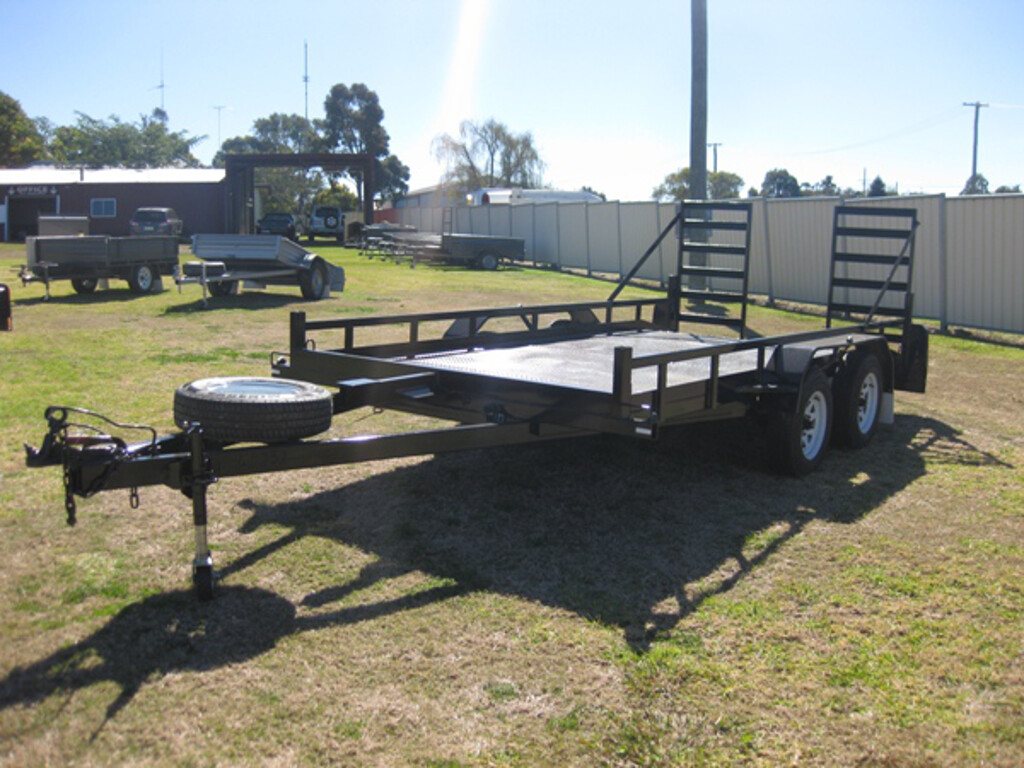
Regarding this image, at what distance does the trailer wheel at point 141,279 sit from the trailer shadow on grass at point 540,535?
14127mm

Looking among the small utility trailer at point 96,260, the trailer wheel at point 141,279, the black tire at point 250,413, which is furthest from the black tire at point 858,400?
the trailer wheel at point 141,279

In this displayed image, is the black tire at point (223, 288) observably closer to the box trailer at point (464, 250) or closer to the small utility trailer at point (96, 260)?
the small utility trailer at point (96, 260)

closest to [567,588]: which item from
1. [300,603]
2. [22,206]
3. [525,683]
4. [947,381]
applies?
[525,683]

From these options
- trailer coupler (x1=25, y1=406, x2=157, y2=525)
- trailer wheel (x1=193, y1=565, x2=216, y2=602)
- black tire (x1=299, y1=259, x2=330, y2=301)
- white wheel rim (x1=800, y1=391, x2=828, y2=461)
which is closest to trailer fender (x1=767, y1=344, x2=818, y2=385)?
white wheel rim (x1=800, y1=391, x2=828, y2=461)

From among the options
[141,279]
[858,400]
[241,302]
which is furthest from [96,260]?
[858,400]

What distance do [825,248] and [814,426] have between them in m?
13.6

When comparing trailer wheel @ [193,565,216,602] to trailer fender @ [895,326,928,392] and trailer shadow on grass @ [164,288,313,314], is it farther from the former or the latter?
trailer shadow on grass @ [164,288,313,314]

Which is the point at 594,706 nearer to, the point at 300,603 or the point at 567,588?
the point at 567,588

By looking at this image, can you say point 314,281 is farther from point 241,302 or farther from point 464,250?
point 464,250

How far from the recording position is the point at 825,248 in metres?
19.3

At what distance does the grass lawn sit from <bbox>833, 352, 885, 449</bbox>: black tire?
18 centimetres

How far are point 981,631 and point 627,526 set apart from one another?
1.90 meters

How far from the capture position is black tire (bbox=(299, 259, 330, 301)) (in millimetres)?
18719

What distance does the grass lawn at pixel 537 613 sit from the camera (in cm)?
327
